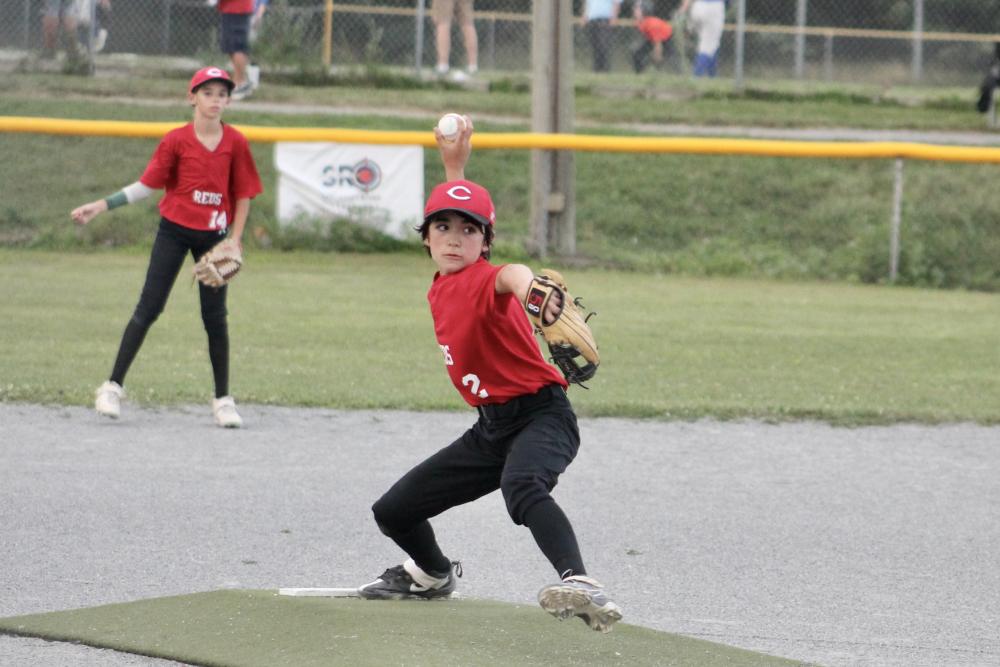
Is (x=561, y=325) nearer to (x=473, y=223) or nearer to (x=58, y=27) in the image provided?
(x=473, y=223)

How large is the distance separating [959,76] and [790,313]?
1104cm

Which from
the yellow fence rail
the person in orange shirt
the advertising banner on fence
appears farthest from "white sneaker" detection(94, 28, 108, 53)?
the person in orange shirt

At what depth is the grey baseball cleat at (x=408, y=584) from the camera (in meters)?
5.25

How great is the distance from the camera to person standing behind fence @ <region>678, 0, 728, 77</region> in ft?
70.7

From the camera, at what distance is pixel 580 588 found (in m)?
4.21

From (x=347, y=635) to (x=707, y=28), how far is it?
18238 millimetres

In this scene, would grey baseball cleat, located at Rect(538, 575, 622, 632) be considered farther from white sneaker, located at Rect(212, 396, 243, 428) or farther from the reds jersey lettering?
the reds jersey lettering

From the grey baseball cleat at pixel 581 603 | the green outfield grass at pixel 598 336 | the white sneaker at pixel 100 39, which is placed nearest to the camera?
the grey baseball cleat at pixel 581 603

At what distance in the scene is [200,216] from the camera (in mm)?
8203

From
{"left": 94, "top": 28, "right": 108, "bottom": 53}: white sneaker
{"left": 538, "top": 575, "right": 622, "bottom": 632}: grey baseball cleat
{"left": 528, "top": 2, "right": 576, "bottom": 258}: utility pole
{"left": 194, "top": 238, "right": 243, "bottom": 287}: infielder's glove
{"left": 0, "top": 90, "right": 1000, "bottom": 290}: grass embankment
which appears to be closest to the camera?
{"left": 538, "top": 575, "right": 622, "bottom": 632}: grey baseball cleat

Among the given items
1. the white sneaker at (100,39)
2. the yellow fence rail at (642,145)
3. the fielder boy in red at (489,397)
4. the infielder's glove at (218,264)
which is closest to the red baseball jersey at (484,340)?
the fielder boy in red at (489,397)

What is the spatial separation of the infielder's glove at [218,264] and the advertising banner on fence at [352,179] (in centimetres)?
786

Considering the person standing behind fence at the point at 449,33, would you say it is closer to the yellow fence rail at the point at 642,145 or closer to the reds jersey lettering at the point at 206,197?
the yellow fence rail at the point at 642,145

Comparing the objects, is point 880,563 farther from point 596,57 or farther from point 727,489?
point 596,57
